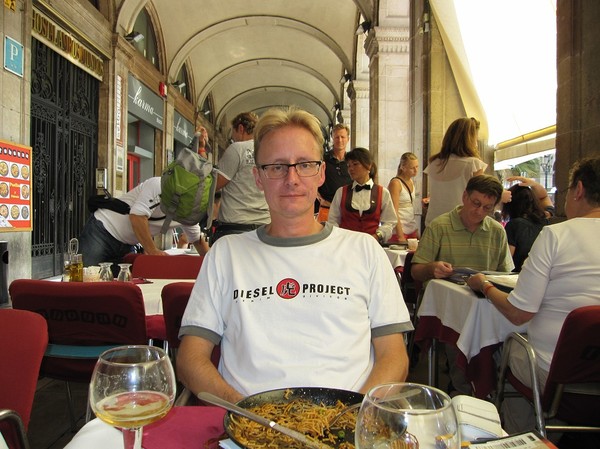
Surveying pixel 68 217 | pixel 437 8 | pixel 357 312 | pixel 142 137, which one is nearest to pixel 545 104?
pixel 437 8

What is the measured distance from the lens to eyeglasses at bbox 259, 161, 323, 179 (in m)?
1.63

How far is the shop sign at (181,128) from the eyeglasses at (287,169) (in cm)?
1472

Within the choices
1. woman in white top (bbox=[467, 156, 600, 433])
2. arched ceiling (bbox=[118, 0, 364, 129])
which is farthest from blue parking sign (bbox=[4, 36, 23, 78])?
woman in white top (bbox=[467, 156, 600, 433])

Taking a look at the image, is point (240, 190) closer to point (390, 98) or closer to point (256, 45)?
point (390, 98)

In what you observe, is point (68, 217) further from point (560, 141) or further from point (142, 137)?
point (560, 141)

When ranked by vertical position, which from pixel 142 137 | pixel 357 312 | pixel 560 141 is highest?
pixel 142 137

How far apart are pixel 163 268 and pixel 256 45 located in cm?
1601

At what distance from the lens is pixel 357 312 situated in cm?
150

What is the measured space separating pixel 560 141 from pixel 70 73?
26.4ft

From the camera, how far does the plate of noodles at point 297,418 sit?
872 millimetres

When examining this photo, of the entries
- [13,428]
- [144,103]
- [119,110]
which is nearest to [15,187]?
[119,110]

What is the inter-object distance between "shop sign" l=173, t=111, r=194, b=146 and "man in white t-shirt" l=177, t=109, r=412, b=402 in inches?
580

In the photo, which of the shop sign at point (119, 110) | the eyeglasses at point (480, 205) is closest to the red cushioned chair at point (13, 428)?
the eyeglasses at point (480, 205)

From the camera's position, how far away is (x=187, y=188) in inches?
136
